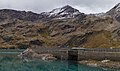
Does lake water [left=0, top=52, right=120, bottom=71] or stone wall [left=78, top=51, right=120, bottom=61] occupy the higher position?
stone wall [left=78, top=51, right=120, bottom=61]

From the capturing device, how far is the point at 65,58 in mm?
129000

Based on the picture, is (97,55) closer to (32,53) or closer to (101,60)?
(101,60)

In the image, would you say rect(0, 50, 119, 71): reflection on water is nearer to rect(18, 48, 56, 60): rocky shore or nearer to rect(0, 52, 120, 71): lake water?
rect(0, 52, 120, 71): lake water

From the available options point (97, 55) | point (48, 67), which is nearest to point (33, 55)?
point (48, 67)

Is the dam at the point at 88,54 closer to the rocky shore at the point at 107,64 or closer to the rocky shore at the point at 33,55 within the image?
the rocky shore at the point at 33,55

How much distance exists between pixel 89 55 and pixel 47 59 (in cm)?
2520

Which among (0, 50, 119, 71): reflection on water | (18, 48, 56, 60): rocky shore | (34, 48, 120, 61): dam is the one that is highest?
(34, 48, 120, 61): dam

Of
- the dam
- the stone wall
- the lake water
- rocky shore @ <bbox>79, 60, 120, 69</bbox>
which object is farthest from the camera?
the dam

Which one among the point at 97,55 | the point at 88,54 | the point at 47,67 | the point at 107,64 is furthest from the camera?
the point at 88,54

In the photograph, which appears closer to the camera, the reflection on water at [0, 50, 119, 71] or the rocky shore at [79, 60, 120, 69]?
the rocky shore at [79, 60, 120, 69]

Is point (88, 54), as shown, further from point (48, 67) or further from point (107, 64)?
point (107, 64)

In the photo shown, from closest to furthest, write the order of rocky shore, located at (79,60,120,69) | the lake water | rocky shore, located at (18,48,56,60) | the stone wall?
rocky shore, located at (79,60,120,69)
the lake water
the stone wall
rocky shore, located at (18,48,56,60)

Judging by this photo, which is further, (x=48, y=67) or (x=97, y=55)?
(x=97, y=55)

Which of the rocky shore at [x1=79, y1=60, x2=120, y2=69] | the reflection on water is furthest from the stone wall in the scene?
the reflection on water
